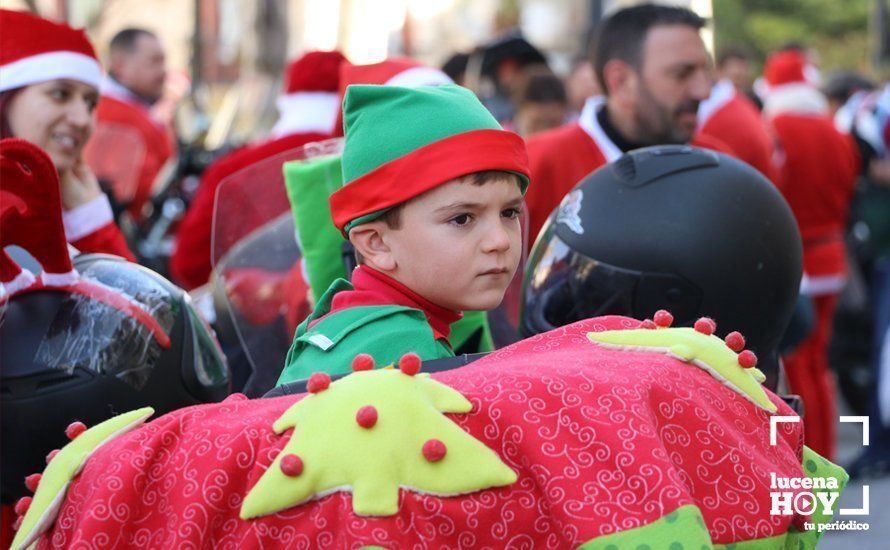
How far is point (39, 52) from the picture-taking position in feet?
16.6

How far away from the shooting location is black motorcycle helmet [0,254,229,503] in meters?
3.54

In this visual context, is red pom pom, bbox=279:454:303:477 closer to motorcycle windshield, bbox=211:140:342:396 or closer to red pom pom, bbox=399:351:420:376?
red pom pom, bbox=399:351:420:376

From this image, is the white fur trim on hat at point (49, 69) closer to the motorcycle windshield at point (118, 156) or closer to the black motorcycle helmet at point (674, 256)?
the black motorcycle helmet at point (674, 256)

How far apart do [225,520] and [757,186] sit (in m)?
2.27

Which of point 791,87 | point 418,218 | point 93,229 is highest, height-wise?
point 418,218

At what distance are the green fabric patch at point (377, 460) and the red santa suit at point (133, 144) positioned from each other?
5.59 m

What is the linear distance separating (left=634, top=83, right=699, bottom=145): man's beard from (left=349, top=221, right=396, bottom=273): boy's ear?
308cm

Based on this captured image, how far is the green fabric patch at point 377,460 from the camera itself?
2174 mm

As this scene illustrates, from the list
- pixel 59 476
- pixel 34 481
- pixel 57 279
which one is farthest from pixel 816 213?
pixel 59 476

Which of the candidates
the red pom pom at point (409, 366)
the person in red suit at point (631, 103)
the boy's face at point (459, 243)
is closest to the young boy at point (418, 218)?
the boy's face at point (459, 243)

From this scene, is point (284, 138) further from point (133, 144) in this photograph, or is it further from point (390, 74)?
point (133, 144)

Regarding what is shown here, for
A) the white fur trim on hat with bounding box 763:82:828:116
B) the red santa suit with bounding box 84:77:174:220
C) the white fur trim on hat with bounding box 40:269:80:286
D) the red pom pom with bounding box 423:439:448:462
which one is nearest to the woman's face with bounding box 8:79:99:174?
the white fur trim on hat with bounding box 40:269:80:286

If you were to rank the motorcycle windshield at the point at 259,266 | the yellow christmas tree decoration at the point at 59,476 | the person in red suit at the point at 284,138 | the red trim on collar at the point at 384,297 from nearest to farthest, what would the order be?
the yellow christmas tree decoration at the point at 59,476 < the red trim on collar at the point at 384,297 < the motorcycle windshield at the point at 259,266 < the person in red suit at the point at 284,138

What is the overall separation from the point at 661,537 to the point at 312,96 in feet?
17.8
